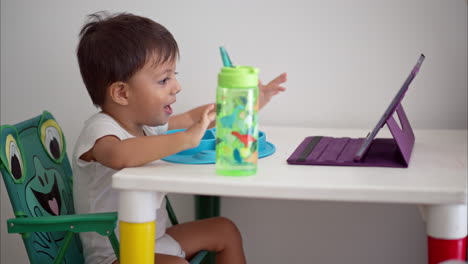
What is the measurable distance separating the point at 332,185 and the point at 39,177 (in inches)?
28.3

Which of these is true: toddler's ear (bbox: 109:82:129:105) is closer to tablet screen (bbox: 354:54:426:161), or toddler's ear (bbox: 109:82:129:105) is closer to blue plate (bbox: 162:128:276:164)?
blue plate (bbox: 162:128:276:164)

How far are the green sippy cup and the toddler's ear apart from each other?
0.36 m

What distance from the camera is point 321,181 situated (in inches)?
45.0

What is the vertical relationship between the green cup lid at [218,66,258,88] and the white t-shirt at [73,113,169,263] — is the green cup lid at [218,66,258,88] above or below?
above

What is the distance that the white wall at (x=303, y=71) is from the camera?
176 centimetres

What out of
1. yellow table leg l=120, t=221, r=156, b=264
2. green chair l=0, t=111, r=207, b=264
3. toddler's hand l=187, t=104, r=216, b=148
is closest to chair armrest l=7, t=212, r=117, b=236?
Result: green chair l=0, t=111, r=207, b=264

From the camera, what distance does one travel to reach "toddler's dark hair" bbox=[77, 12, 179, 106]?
1.44 m

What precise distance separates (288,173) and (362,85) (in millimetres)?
675

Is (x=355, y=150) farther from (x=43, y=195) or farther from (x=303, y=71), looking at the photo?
(x=43, y=195)

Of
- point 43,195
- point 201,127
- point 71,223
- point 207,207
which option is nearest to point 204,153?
point 201,127

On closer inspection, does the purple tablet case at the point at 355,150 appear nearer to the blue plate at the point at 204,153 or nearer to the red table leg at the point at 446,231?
the blue plate at the point at 204,153

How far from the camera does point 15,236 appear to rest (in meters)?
2.08

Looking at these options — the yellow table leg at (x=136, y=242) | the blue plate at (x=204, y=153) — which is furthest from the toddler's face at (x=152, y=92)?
the yellow table leg at (x=136, y=242)

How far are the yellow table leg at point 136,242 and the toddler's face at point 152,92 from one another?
366mm
